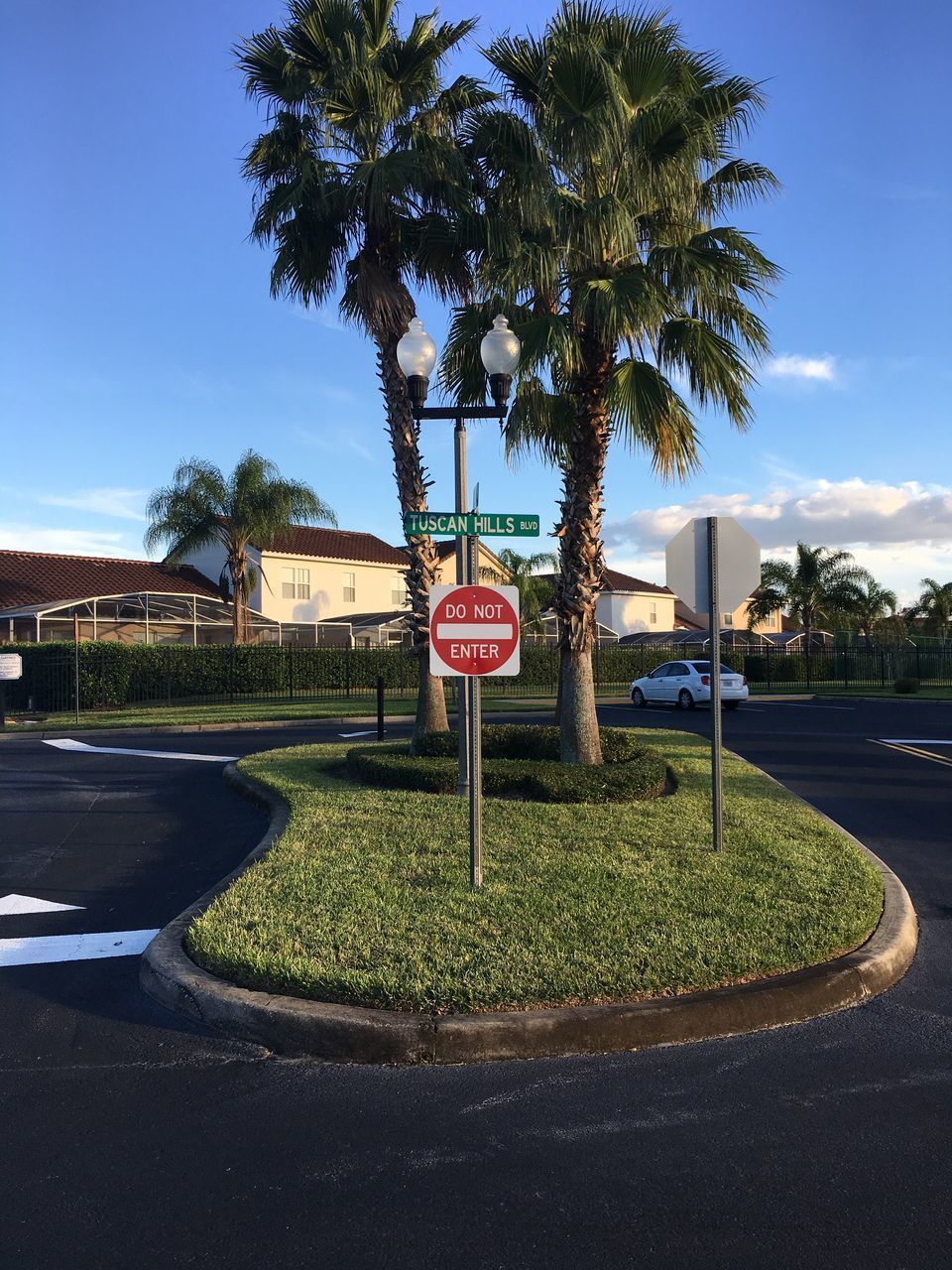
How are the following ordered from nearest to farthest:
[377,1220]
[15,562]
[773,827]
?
[377,1220]
[773,827]
[15,562]

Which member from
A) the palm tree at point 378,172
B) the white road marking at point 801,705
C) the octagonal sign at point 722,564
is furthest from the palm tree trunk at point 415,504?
the white road marking at point 801,705

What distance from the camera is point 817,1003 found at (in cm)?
484

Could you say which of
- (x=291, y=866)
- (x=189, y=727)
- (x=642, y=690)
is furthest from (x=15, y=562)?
(x=291, y=866)

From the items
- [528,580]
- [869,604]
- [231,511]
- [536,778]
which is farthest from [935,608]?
[536,778]

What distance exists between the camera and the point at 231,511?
38.2m

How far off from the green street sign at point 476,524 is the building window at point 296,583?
133ft

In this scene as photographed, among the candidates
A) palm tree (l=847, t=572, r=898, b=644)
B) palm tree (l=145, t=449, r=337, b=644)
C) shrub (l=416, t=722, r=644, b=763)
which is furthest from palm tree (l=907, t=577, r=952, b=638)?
shrub (l=416, t=722, r=644, b=763)

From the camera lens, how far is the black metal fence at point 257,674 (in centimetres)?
2731

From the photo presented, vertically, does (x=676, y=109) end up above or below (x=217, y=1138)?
above

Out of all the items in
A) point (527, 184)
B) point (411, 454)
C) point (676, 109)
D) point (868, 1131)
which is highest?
point (676, 109)

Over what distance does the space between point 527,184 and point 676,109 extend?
5.78 feet

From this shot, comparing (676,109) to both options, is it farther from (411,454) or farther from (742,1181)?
(742,1181)

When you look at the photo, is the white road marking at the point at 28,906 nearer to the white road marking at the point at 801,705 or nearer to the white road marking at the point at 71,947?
the white road marking at the point at 71,947

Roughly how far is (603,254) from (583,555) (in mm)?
3273
